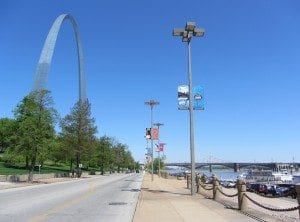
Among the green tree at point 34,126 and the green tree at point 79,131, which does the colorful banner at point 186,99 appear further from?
the green tree at point 79,131

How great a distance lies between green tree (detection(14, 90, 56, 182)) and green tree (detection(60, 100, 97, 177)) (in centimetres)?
3362

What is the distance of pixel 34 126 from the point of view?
54812 millimetres

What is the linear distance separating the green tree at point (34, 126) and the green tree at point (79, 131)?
33621 millimetres

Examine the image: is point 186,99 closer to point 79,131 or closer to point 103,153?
point 79,131

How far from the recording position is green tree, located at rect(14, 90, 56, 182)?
5453 centimetres

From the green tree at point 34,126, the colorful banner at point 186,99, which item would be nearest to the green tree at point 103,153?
the green tree at point 34,126

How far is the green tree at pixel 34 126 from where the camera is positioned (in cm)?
5453

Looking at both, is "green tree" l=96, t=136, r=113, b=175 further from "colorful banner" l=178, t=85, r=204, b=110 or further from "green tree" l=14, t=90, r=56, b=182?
"colorful banner" l=178, t=85, r=204, b=110

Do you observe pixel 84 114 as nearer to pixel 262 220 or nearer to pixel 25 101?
pixel 25 101

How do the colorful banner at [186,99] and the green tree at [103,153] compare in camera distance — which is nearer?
the colorful banner at [186,99]

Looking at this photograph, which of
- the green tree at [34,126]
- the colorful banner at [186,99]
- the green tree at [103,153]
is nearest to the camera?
the colorful banner at [186,99]

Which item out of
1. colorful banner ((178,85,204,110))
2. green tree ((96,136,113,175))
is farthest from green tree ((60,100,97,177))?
colorful banner ((178,85,204,110))

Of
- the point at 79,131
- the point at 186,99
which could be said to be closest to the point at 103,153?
the point at 79,131

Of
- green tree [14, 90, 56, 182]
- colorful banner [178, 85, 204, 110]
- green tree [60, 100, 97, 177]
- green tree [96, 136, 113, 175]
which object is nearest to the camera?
colorful banner [178, 85, 204, 110]
